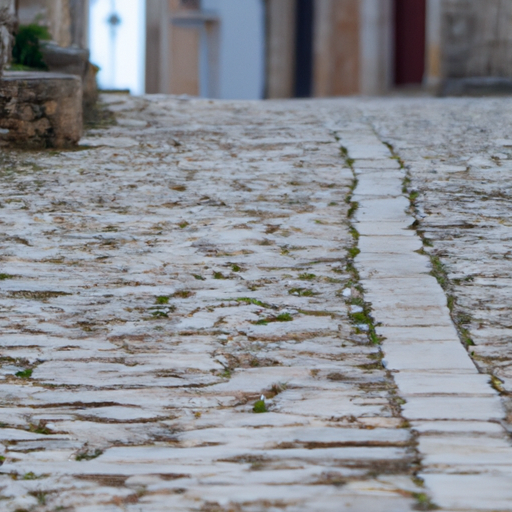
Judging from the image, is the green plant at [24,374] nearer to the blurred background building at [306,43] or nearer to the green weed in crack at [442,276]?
the green weed in crack at [442,276]

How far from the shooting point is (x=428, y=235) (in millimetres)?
4281

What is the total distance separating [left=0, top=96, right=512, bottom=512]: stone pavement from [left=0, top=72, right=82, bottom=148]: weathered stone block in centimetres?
26

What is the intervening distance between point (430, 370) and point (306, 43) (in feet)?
38.8

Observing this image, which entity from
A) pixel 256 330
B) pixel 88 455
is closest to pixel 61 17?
pixel 256 330

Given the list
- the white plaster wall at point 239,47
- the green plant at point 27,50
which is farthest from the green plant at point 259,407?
the white plaster wall at point 239,47

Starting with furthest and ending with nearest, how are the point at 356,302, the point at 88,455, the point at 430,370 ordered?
the point at 356,302 → the point at 430,370 → the point at 88,455

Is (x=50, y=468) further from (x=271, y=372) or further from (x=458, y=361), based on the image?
(x=458, y=361)

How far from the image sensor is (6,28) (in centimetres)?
685

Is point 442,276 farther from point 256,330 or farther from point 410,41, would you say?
point 410,41

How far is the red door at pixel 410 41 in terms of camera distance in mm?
11891

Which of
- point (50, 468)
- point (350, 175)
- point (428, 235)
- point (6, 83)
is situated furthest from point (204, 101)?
point (50, 468)

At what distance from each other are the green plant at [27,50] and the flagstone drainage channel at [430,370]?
3542 mm

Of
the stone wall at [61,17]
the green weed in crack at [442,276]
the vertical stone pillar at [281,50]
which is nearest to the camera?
the green weed in crack at [442,276]

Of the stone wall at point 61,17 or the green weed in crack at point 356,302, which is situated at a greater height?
the stone wall at point 61,17
